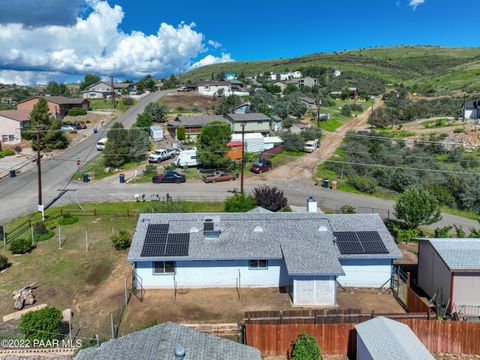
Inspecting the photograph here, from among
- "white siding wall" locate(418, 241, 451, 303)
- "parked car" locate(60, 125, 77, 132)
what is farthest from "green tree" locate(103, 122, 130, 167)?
"white siding wall" locate(418, 241, 451, 303)

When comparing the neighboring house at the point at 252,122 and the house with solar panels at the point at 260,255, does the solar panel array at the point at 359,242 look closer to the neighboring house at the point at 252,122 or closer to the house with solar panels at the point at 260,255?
the house with solar panels at the point at 260,255

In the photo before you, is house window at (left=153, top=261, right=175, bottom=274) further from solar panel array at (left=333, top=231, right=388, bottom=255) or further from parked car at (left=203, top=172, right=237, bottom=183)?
parked car at (left=203, top=172, right=237, bottom=183)

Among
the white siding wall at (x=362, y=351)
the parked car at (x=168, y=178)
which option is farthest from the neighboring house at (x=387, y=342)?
the parked car at (x=168, y=178)

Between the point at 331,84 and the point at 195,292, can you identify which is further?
the point at 331,84

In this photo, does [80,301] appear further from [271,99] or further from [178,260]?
[271,99]

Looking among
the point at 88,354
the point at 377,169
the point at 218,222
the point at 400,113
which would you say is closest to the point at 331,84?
the point at 400,113

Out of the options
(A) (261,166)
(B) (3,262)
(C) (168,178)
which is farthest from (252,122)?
(B) (3,262)
